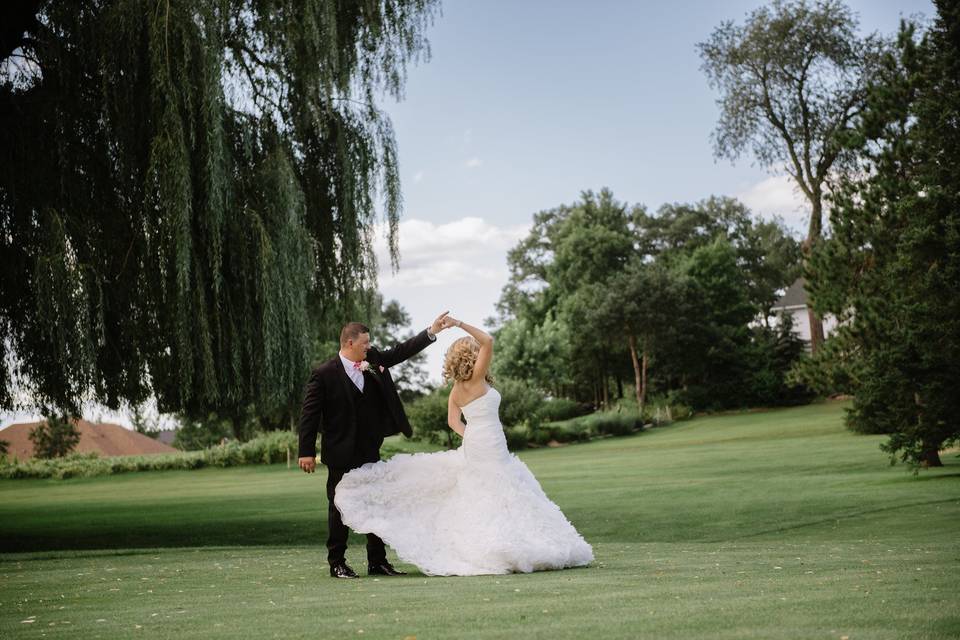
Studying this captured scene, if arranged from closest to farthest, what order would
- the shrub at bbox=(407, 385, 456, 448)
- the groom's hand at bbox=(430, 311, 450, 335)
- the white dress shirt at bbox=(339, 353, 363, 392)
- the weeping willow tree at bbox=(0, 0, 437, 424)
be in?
the white dress shirt at bbox=(339, 353, 363, 392), the groom's hand at bbox=(430, 311, 450, 335), the weeping willow tree at bbox=(0, 0, 437, 424), the shrub at bbox=(407, 385, 456, 448)

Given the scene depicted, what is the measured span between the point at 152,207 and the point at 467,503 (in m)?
6.50

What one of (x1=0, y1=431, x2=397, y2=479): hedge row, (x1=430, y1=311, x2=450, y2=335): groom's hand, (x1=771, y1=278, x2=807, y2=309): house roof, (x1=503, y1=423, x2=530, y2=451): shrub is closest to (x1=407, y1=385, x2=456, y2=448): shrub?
(x1=0, y1=431, x2=397, y2=479): hedge row

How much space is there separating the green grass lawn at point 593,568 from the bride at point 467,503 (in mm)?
290

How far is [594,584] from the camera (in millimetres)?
6852

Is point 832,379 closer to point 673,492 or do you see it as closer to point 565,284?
point 673,492

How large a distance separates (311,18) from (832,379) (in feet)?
51.7

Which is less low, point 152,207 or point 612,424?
point 152,207

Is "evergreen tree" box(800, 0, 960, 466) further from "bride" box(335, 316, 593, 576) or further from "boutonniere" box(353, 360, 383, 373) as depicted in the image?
"boutonniere" box(353, 360, 383, 373)

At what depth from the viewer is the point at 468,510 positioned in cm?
844

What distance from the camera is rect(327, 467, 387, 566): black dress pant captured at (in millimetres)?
8367

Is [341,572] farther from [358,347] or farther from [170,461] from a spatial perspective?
[170,461]

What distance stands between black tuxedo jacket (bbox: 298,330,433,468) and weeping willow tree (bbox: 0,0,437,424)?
4.42 metres

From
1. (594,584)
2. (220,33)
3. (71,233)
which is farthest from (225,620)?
(220,33)

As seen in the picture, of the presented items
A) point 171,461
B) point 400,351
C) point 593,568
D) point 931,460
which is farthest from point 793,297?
point 400,351
